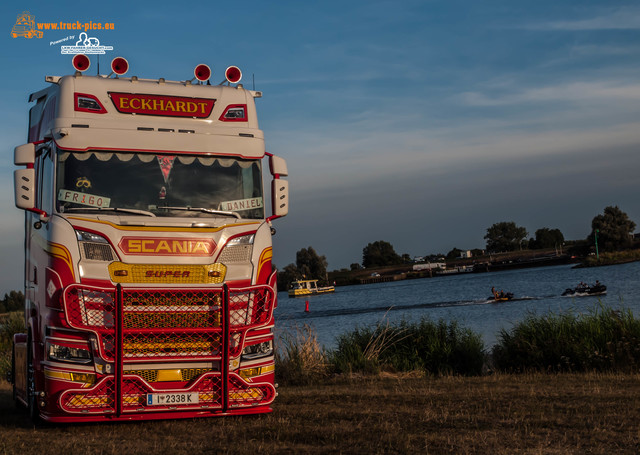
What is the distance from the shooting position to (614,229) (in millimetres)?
107312

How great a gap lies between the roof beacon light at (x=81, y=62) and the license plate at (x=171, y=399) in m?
4.47

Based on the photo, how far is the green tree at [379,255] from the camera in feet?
509

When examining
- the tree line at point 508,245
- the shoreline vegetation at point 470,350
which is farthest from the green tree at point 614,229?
the shoreline vegetation at point 470,350

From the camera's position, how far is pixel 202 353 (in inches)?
339

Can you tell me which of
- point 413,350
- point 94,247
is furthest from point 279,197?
point 413,350

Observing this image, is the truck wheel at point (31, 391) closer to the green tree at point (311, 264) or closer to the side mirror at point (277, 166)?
the side mirror at point (277, 166)

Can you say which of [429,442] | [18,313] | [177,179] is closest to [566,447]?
[429,442]

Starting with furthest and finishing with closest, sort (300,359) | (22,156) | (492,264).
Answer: (492,264) → (300,359) → (22,156)

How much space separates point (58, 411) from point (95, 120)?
3.68 m

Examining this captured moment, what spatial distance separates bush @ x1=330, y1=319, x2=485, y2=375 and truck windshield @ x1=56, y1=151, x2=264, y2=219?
25.7 ft

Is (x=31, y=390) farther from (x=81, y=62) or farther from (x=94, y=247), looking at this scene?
(x=81, y=62)

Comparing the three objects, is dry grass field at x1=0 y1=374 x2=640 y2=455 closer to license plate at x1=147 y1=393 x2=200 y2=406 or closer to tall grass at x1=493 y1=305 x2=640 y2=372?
license plate at x1=147 y1=393 x2=200 y2=406

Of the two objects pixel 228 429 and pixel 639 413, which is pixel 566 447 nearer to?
pixel 639 413

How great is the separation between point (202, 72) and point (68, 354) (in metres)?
4.46
